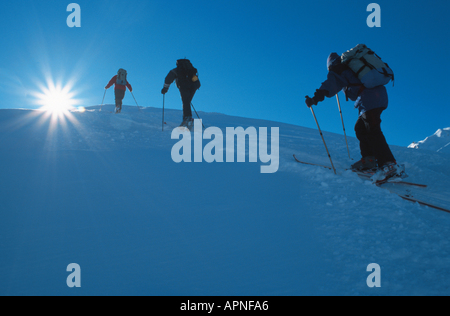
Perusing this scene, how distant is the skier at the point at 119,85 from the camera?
36.2 feet

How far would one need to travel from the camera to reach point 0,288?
1358 millimetres

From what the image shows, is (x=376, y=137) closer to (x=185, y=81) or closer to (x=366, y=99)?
(x=366, y=99)

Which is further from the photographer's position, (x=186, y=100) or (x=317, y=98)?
(x=186, y=100)

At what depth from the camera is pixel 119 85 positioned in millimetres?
11047

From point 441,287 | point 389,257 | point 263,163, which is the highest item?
point 263,163

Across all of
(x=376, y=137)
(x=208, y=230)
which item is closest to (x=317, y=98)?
(x=376, y=137)

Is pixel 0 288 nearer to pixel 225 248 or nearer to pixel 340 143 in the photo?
pixel 225 248

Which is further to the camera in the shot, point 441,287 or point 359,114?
point 359,114

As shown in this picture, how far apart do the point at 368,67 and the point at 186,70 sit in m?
4.76

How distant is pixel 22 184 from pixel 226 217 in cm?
226

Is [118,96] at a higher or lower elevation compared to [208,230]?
higher

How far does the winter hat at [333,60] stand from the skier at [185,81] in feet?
13.1

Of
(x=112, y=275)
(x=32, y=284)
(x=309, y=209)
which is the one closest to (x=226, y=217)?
(x=309, y=209)
